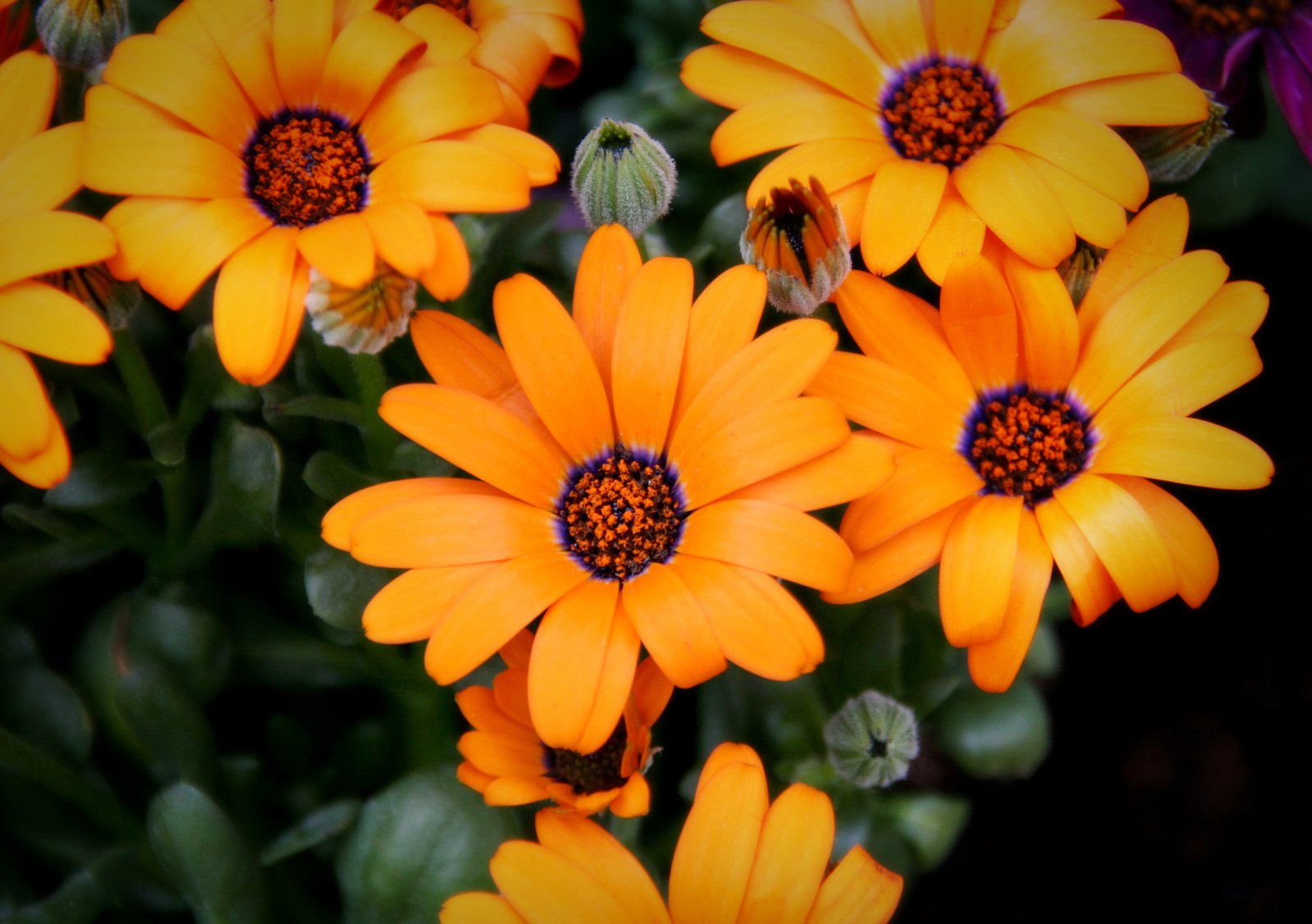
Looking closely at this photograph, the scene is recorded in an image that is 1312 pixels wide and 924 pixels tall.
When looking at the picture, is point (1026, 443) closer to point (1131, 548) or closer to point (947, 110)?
point (1131, 548)

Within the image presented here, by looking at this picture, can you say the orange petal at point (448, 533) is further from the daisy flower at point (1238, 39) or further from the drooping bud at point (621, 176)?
the daisy flower at point (1238, 39)

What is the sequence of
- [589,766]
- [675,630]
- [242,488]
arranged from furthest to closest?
[242,488] < [589,766] < [675,630]

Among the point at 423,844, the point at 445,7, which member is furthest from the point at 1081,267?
the point at 423,844

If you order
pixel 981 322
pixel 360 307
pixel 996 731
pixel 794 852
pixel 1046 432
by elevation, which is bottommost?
pixel 996 731

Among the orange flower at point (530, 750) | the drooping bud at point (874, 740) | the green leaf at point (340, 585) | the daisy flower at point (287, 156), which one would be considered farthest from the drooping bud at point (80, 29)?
the drooping bud at point (874, 740)

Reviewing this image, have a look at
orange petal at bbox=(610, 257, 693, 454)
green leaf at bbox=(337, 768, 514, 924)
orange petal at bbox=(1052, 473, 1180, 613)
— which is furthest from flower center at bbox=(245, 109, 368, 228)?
orange petal at bbox=(1052, 473, 1180, 613)

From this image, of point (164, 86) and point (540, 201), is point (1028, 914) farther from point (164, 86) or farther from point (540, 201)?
point (164, 86)

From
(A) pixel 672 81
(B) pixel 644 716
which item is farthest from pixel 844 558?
(A) pixel 672 81

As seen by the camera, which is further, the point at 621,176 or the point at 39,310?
the point at 621,176
